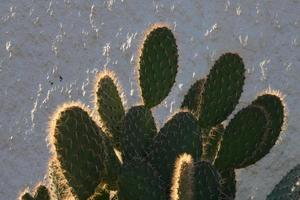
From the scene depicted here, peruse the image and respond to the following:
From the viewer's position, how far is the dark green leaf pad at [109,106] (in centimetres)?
166

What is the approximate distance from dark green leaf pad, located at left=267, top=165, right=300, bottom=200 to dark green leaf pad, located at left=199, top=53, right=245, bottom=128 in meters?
0.25

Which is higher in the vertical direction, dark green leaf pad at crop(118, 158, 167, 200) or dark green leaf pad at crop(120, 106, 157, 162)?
dark green leaf pad at crop(120, 106, 157, 162)

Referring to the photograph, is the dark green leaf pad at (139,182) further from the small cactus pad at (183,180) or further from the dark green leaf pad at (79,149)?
the small cactus pad at (183,180)

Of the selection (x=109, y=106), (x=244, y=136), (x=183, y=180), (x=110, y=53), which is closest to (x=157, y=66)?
(x=109, y=106)

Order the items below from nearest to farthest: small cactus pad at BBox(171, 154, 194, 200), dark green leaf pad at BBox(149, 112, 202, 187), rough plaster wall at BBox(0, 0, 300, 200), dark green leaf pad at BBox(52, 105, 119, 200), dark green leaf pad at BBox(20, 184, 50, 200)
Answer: small cactus pad at BBox(171, 154, 194, 200), dark green leaf pad at BBox(52, 105, 119, 200), dark green leaf pad at BBox(149, 112, 202, 187), dark green leaf pad at BBox(20, 184, 50, 200), rough plaster wall at BBox(0, 0, 300, 200)

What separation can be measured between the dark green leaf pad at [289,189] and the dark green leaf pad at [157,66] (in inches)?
13.5

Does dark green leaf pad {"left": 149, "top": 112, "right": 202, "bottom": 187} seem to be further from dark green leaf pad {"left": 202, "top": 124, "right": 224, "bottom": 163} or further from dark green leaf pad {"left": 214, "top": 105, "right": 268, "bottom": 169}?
dark green leaf pad {"left": 202, "top": 124, "right": 224, "bottom": 163}

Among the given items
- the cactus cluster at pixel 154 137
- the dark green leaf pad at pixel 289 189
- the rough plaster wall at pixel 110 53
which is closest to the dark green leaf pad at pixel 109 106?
the cactus cluster at pixel 154 137

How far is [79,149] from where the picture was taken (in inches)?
57.6

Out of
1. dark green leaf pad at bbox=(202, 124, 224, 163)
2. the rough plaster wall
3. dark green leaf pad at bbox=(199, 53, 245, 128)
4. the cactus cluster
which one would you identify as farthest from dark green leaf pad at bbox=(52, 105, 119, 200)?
the rough plaster wall

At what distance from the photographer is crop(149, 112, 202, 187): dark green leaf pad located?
5.21ft

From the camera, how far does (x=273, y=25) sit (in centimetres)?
288

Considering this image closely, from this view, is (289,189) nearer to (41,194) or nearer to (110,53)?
(41,194)

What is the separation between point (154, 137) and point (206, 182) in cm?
17
